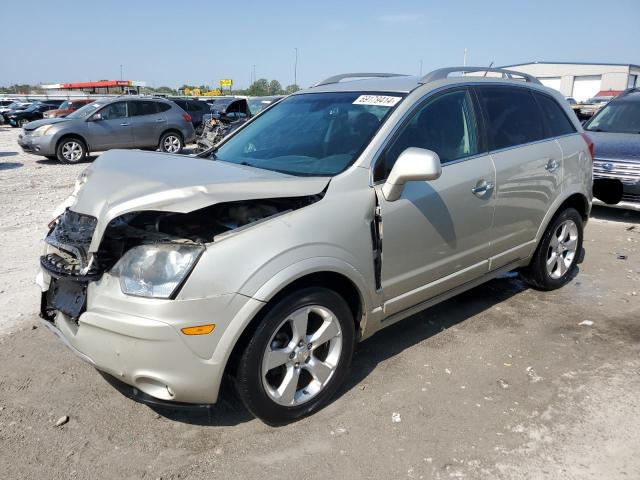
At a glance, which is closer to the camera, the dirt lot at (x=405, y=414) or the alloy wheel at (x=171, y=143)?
the dirt lot at (x=405, y=414)

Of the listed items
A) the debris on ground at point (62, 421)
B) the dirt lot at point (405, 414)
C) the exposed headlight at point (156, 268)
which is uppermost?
the exposed headlight at point (156, 268)

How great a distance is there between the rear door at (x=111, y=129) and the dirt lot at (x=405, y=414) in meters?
10.6

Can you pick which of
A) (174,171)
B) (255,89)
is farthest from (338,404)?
(255,89)

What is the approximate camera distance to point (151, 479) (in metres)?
2.50

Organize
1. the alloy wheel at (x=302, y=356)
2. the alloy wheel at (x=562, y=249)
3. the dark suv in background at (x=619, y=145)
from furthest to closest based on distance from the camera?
the dark suv in background at (x=619, y=145) < the alloy wheel at (x=562, y=249) < the alloy wheel at (x=302, y=356)

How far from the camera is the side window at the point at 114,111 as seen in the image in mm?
14305

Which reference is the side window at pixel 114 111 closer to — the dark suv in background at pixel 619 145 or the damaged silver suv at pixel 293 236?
the dark suv in background at pixel 619 145

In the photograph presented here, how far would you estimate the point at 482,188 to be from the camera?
12.1ft

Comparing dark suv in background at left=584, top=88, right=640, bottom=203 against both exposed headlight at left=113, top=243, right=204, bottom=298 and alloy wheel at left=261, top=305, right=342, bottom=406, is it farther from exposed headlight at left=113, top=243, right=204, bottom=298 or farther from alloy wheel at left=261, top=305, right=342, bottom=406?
exposed headlight at left=113, top=243, right=204, bottom=298

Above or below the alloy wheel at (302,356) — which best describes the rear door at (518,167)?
above

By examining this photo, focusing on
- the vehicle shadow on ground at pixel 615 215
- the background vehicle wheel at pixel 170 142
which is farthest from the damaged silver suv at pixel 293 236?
the background vehicle wheel at pixel 170 142

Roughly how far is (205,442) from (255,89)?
85.4 metres

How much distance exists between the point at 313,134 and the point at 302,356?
59.3 inches

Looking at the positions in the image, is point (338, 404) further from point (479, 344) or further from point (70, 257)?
point (70, 257)
